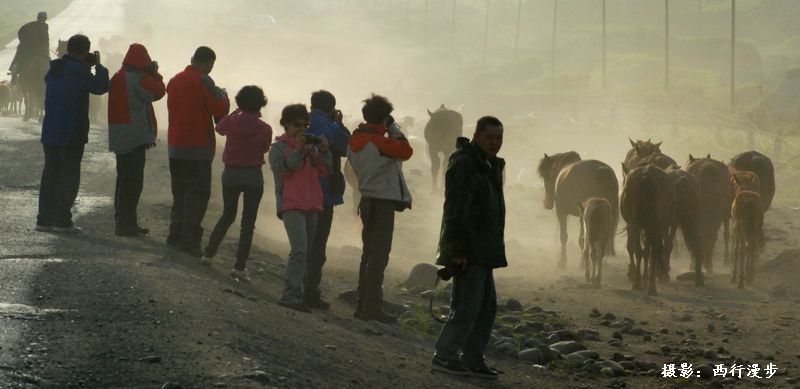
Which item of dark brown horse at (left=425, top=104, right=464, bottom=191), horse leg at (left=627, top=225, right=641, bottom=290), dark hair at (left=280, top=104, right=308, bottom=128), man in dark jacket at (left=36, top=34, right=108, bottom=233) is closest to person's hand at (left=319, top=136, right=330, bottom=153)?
dark hair at (left=280, top=104, right=308, bottom=128)

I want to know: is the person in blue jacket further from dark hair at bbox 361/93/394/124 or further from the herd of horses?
the herd of horses

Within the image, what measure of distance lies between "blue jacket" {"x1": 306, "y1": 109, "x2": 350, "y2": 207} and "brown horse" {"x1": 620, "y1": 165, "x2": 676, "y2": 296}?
22.5ft

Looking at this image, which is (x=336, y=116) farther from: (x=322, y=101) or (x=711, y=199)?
(x=711, y=199)

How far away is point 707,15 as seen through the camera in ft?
418

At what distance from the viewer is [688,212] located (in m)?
19.4

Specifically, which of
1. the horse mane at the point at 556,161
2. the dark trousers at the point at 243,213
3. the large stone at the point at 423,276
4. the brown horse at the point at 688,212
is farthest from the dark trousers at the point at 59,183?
the horse mane at the point at 556,161

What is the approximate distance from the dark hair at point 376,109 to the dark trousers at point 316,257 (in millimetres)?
1279

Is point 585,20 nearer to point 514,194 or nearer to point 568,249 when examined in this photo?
point 514,194

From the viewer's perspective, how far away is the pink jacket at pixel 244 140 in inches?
508

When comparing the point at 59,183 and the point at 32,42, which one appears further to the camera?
the point at 32,42

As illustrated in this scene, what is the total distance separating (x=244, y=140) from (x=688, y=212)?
8.81 m

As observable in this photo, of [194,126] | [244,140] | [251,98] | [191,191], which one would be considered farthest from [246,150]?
[191,191]

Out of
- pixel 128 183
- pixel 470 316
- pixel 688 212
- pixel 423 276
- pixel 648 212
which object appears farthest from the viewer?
pixel 688 212

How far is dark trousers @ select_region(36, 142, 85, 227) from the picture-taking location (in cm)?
1441
